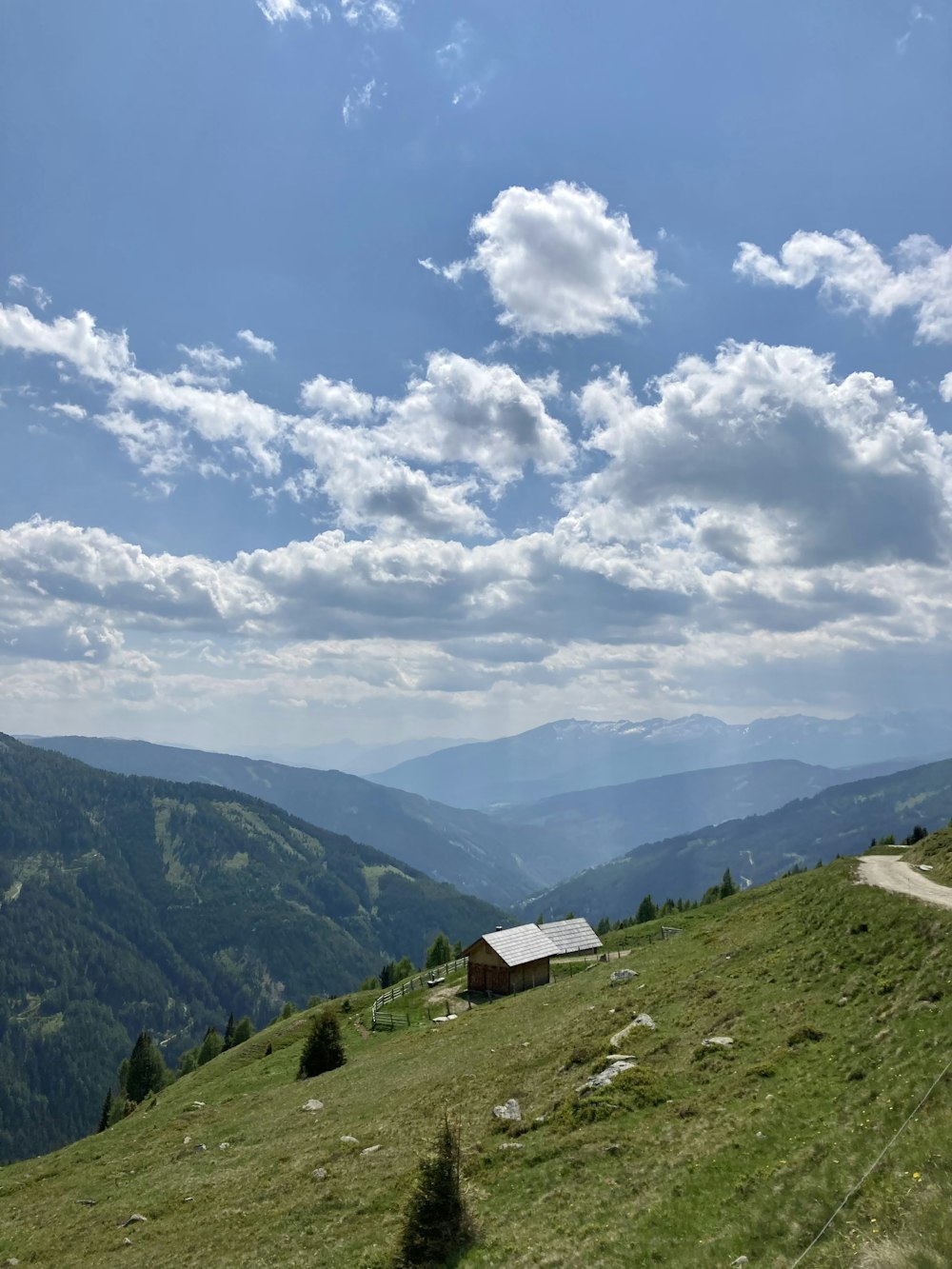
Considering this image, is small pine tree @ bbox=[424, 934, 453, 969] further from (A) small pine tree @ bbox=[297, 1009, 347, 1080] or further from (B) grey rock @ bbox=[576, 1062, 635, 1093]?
(B) grey rock @ bbox=[576, 1062, 635, 1093]

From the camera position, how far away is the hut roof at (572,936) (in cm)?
8012

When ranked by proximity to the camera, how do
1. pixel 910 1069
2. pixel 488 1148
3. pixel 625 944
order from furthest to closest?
pixel 625 944
pixel 488 1148
pixel 910 1069

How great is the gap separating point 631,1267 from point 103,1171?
112 ft

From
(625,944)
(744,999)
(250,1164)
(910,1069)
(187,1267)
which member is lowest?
(625,944)

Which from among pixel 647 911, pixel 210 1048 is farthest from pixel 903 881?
pixel 210 1048

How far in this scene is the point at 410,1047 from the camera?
51.2 metres

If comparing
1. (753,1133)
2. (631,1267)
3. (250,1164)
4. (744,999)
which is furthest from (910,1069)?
(250,1164)

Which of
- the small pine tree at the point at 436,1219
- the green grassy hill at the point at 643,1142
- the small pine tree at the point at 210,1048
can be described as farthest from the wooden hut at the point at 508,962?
the small pine tree at the point at 210,1048

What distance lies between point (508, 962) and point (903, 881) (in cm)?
3813

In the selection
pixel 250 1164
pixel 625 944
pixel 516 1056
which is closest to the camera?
pixel 250 1164

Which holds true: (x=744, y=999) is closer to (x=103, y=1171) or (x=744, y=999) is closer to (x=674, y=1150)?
(x=674, y=1150)

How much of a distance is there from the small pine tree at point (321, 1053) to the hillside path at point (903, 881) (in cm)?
3923

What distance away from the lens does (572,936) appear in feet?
269

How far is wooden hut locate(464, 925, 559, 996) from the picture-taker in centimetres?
6756
